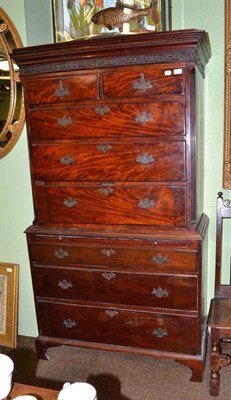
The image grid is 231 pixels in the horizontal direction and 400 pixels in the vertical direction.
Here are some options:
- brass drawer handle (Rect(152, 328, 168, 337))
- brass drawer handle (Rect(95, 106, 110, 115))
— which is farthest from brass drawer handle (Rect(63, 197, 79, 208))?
brass drawer handle (Rect(152, 328, 168, 337))

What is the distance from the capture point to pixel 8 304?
2584mm

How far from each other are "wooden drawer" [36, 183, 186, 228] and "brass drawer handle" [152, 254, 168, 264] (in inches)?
6.9

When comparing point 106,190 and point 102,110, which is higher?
point 102,110

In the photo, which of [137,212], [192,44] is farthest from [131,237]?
[192,44]

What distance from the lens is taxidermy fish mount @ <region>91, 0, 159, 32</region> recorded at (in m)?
2.21

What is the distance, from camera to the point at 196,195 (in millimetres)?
2021

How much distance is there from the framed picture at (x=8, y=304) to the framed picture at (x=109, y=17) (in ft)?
5.35

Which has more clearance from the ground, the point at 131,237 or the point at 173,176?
the point at 173,176

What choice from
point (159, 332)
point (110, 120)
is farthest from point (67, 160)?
point (159, 332)

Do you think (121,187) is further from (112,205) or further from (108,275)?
(108,275)

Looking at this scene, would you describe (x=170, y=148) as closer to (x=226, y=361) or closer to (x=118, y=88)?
(x=118, y=88)

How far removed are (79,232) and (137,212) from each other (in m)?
0.37

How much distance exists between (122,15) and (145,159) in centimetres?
92

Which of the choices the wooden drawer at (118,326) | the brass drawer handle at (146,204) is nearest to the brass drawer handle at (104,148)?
the brass drawer handle at (146,204)
